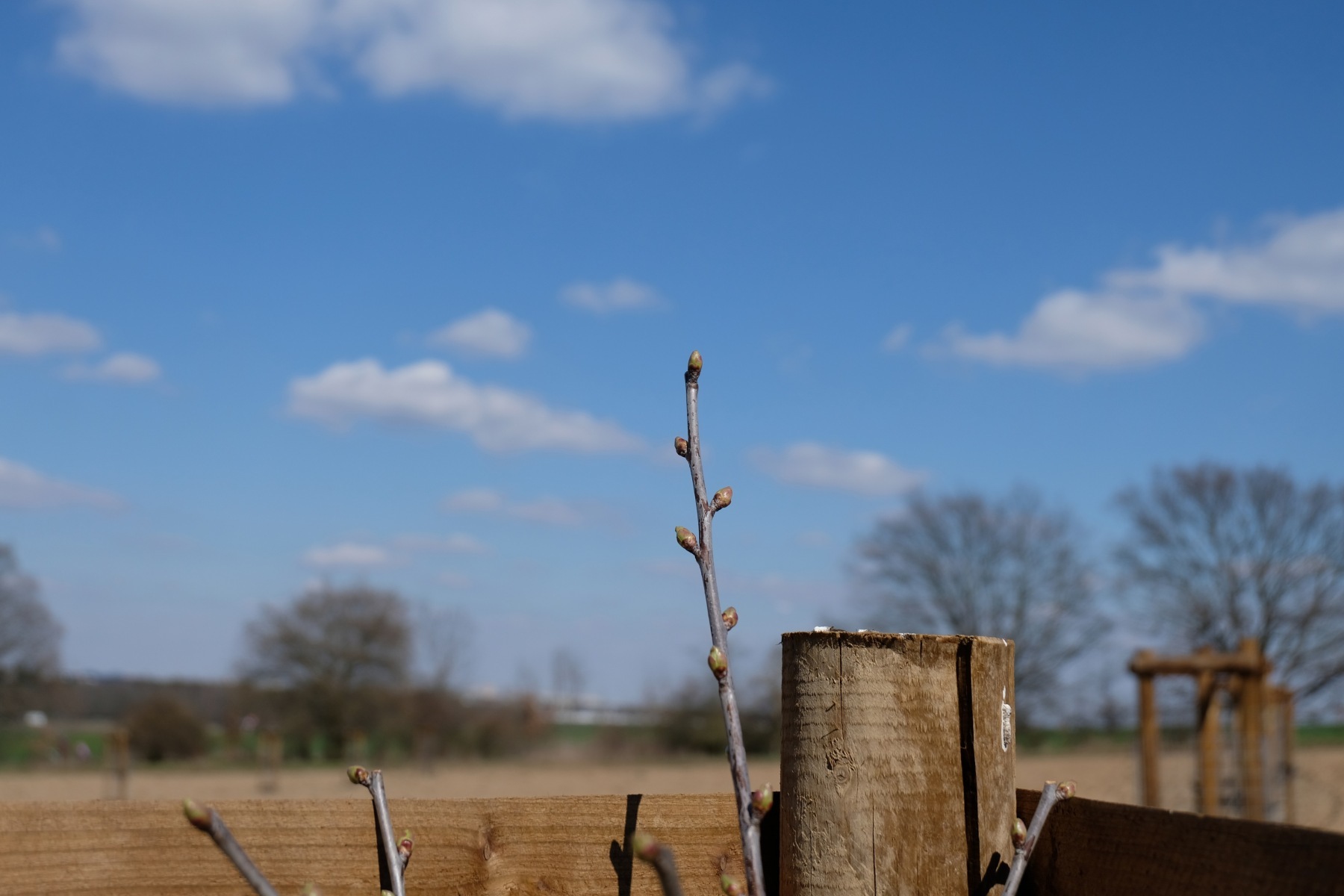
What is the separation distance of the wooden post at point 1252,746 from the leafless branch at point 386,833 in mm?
13110

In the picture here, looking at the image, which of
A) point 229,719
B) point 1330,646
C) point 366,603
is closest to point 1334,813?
→ point 1330,646

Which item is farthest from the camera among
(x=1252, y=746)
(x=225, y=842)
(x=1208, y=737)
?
(x=1252, y=746)

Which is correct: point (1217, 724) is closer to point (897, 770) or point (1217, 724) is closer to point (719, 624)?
point (897, 770)

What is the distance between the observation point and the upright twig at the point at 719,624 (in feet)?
4.08

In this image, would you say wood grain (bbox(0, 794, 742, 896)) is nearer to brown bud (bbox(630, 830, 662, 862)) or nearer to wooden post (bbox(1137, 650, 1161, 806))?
brown bud (bbox(630, 830, 662, 862))

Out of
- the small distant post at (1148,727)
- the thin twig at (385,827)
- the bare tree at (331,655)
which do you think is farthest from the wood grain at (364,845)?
the bare tree at (331,655)

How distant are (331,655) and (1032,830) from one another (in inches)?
1713

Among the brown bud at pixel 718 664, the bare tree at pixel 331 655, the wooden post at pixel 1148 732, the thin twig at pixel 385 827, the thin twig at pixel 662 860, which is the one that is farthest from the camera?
the bare tree at pixel 331 655

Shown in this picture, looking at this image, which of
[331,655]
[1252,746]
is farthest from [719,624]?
[331,655]

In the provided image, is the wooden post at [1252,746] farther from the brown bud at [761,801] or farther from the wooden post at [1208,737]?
the brown bud at [761,801]

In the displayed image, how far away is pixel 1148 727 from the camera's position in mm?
11695

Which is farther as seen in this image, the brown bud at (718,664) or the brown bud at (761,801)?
the brown bud at (718,664)

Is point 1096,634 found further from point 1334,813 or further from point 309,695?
point 309,695

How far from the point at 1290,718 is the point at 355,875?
22.3 metres
